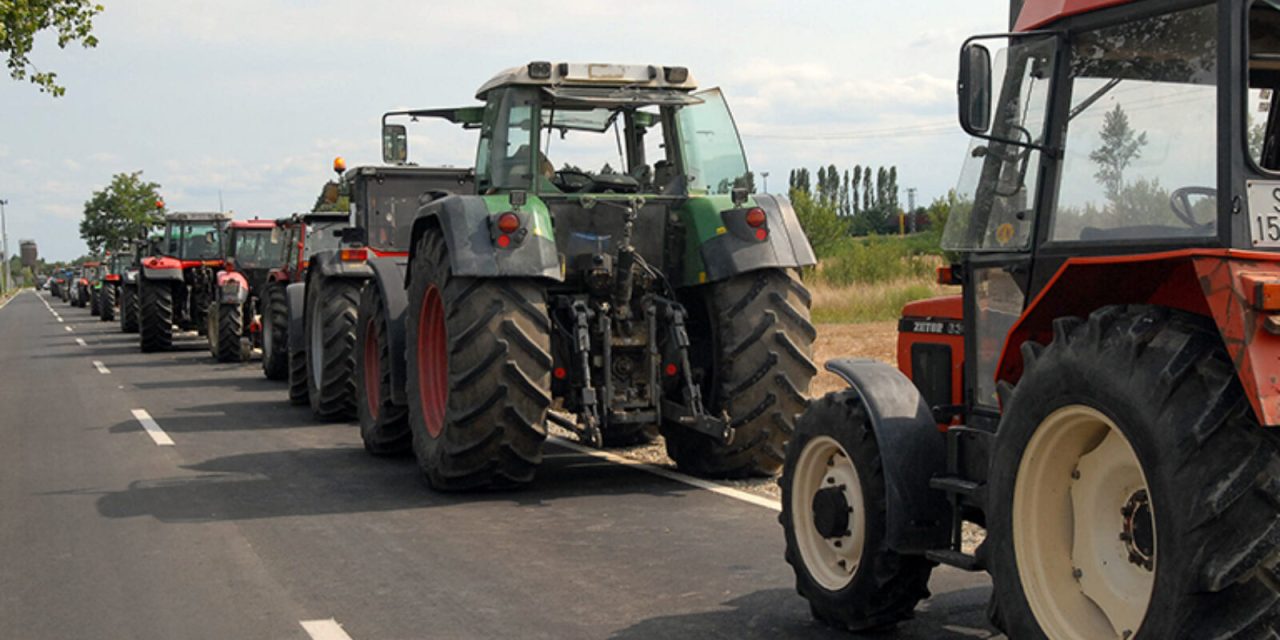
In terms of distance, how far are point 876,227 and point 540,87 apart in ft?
316

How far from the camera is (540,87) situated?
1011 centimetres

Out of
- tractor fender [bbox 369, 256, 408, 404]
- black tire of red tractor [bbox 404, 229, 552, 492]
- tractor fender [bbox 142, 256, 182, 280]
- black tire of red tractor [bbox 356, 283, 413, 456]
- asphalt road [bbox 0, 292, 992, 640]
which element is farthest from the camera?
tractor fender [bbox 142, 256, 182, 280]

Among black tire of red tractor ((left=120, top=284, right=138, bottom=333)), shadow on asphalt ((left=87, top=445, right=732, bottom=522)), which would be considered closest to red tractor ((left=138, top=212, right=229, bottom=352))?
black tire of red tractor ((left=120, top=284, right=138, bottom=333))

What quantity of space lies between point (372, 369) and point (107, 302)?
3289 cm

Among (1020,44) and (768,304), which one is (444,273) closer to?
(768,304)

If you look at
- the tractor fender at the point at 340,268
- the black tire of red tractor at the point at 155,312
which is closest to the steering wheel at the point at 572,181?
the tractor fender at the point at 340,268

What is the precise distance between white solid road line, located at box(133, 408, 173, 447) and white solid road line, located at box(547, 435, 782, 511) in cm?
342

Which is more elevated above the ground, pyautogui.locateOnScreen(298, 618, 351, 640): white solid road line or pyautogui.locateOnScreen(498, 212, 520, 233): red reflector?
pyautogui.locateOnScreen(498, 212, 520, 233): red reflector

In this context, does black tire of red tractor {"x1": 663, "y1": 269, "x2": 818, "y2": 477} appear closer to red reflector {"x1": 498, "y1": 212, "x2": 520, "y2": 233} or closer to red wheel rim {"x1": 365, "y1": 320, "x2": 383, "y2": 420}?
red reflector {"x1": 498, "y1": 212, "x2": 520, "y2": 233}

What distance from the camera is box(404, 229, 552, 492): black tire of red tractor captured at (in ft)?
29.8

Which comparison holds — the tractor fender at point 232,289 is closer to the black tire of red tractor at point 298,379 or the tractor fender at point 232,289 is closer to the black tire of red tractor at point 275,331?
the black tire of red tractor at point 275,331

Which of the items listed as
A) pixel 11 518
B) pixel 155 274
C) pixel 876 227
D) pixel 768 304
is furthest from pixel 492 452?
pixel 876 227

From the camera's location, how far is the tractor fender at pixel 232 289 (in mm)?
22375

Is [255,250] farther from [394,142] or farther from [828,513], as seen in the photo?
[828,513]
